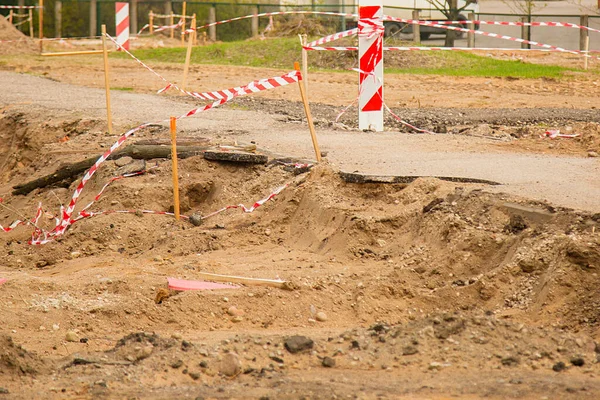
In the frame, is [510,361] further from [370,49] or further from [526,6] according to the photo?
[526,6]

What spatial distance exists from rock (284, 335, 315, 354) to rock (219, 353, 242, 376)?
1.20 ft

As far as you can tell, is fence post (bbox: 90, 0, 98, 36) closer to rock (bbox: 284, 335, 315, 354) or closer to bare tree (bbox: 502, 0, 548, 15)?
bare tree (bbox: 502, 0, 548, 15)

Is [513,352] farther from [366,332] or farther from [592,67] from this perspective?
[592,67]

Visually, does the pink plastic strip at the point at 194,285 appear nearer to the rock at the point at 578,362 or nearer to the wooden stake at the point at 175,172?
the wooden stake at the point at 175,172

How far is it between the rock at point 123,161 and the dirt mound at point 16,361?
5265mm

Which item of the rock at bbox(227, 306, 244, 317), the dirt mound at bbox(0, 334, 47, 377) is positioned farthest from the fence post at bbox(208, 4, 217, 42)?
the dirt mound at bbox(0, 334, 47, 377)

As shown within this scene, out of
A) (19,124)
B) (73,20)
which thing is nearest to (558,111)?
(19,124)

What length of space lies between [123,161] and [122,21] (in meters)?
16.6

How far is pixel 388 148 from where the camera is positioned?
10.7m

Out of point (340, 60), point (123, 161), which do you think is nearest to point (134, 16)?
point (340, 60)

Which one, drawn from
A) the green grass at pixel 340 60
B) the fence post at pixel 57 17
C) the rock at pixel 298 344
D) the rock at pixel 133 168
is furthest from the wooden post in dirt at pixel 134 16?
the rock at pixel 298 344

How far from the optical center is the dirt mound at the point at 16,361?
18.0ft

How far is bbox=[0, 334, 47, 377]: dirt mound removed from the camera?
548 cm

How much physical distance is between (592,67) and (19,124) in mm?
15370
